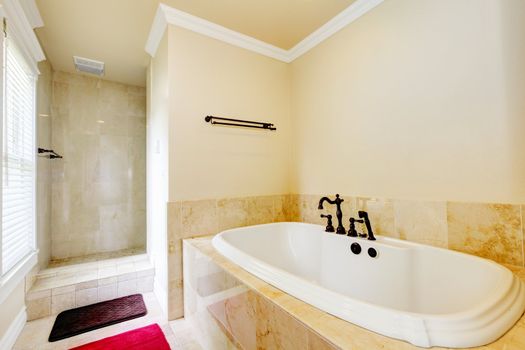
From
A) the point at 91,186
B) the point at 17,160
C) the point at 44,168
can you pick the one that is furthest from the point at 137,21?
the point at 91,186

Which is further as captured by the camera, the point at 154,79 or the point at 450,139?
the point at 154,79

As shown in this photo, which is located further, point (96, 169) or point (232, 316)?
point (96, 169)

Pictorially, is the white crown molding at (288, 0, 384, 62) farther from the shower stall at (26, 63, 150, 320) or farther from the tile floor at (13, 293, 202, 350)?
the tile floor at (13, 293, 202, 350)

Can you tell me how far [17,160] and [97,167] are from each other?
1282mm

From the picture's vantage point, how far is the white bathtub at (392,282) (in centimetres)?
68

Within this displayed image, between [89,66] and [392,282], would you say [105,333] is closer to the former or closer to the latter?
[392,282]

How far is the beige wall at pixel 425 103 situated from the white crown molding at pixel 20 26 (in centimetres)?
212

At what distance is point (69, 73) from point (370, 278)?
12.0ft

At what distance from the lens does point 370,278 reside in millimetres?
1506

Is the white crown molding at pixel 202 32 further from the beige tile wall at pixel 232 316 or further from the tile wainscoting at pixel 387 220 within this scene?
the beige tile wall at pixel 232 316

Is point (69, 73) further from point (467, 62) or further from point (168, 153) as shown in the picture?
point (467, 62)

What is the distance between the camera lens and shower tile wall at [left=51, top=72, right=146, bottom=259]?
9.18 ft

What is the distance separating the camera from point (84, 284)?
209 cm

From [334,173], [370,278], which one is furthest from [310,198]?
[370,278]
